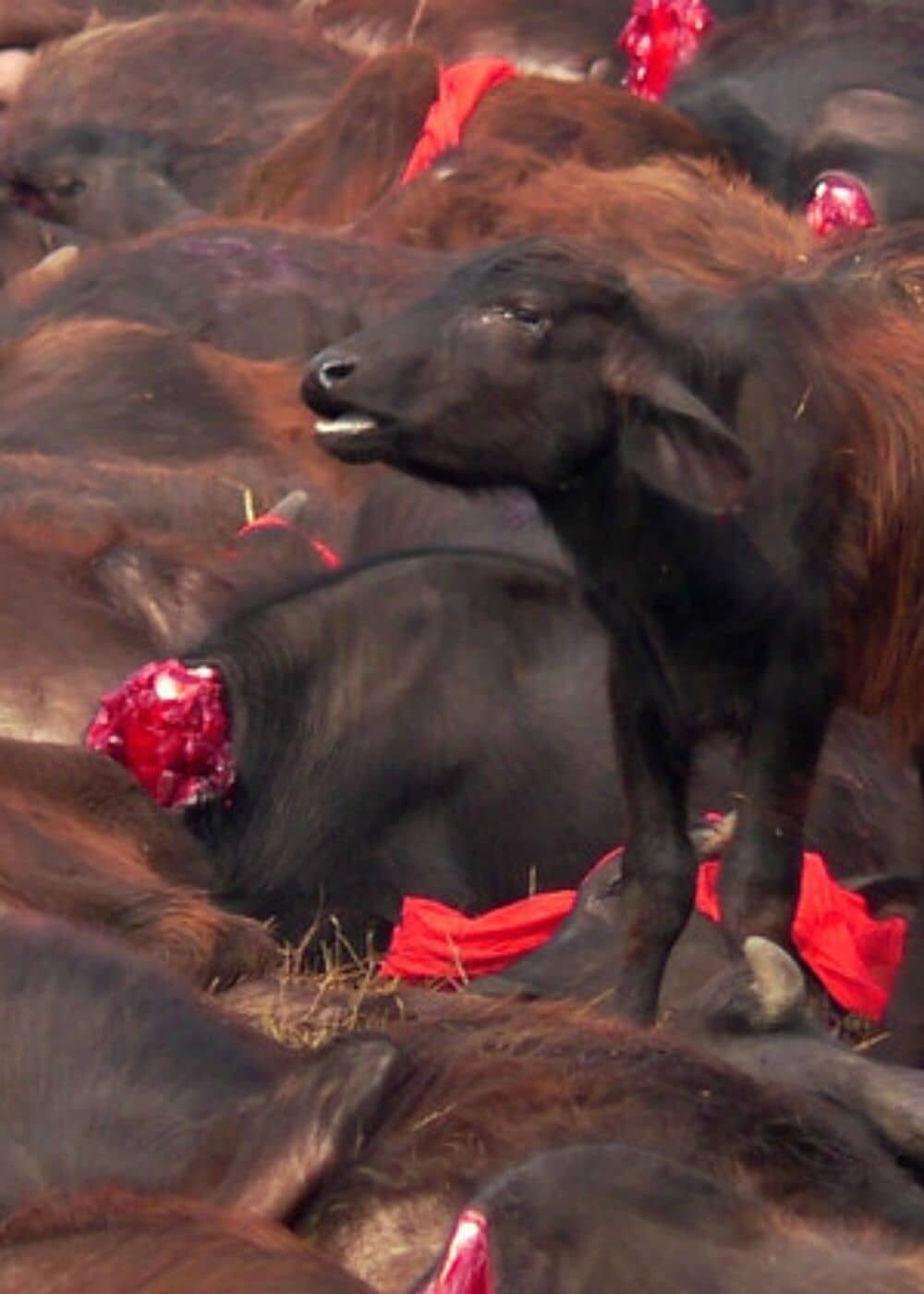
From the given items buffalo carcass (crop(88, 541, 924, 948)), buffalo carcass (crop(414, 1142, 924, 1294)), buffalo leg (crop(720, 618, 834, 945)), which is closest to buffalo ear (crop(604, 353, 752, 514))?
buffalo leg (crop(720, 618, 834, 945))

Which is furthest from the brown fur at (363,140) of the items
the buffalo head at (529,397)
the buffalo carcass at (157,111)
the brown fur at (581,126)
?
the buffalo head at (529,397)

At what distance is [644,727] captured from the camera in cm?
618

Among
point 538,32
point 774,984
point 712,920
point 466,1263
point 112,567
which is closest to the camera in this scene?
point 466,1263

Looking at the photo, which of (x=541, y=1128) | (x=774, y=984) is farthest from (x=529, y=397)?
(x=541, y=1128)

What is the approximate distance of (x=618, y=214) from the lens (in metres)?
9.76

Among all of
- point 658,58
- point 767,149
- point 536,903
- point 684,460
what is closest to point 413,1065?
point 684,460

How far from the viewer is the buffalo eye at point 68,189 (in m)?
12.0

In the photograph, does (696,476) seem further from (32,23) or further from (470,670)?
(32,23)

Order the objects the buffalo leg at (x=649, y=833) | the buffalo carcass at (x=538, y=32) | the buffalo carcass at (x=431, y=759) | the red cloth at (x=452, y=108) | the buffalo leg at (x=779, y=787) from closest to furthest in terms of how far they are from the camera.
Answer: the buffalo leg at (x=779, y=787) < the buffalo leg at (x=649, y=833) < the buffalo carcass at (x=431, y=759) < the red cloth at (x=452, y=108) < the buffalo carcass at (x=538, y=32)

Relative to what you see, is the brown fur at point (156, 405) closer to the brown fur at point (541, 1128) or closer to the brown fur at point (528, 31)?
the brown fur at point (528, 31)

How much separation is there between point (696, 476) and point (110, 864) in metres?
1.49

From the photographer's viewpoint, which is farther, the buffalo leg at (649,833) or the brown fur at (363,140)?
the brown fur at (363,140)

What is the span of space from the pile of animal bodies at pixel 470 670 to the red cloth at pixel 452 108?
0.7 inches

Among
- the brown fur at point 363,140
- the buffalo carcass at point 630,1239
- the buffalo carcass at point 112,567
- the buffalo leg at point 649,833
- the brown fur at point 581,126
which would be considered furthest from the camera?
the brown fur at point 363,140
